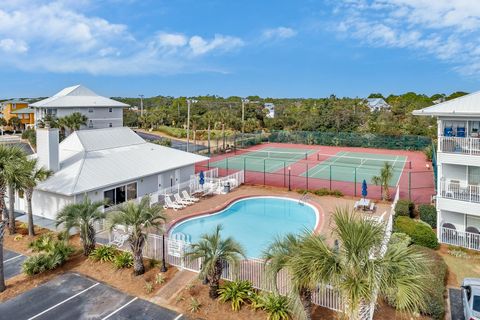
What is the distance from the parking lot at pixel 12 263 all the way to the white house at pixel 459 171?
1863 cm

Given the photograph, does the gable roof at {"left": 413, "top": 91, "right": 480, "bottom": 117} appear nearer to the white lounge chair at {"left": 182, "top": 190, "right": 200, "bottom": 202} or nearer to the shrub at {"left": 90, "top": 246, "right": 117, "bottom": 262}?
the white lounge chair at {"left": 182, "top": 190, "right": 200, "bottom": 202}

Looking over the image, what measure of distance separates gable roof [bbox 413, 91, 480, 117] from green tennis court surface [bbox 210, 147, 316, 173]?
54.9ft

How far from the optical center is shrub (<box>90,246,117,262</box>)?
550 inches

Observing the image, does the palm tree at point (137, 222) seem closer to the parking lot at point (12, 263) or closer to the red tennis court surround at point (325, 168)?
the parking lot at point (12, 263)

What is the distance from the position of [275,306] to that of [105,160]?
15.9 metres

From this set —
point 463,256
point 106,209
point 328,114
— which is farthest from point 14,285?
point 328,114

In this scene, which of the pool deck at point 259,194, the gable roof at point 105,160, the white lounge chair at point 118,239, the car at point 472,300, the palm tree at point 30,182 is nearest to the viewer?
the car at point 472,300

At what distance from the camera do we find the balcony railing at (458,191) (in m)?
15.6

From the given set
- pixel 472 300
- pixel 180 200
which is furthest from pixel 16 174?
pixel 472 300

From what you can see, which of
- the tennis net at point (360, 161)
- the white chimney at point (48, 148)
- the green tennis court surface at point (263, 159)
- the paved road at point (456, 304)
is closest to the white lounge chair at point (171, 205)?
the white chimney at point (48, 148)

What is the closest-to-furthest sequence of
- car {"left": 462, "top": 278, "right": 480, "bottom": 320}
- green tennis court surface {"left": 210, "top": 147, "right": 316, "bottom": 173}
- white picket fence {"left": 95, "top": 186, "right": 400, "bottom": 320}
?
white picket fence {"left": 95, "top": 186, "right": 400, "bottom": 320} < car {"left": 462, "top": 278, "right": 480, "bottom": 320} < green tennis court surface {"left": 210, "top": 147, "right": 316, "bottom": 173}

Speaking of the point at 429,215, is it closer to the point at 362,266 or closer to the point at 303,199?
the point at 303,199

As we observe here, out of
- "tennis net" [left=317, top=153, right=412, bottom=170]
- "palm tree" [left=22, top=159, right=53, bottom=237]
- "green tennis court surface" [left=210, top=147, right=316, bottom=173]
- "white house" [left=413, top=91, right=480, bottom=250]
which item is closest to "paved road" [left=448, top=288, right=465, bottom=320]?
"white house" [left=413, top=91, right=480, bottom=250]

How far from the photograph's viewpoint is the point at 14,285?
12.5 meters
